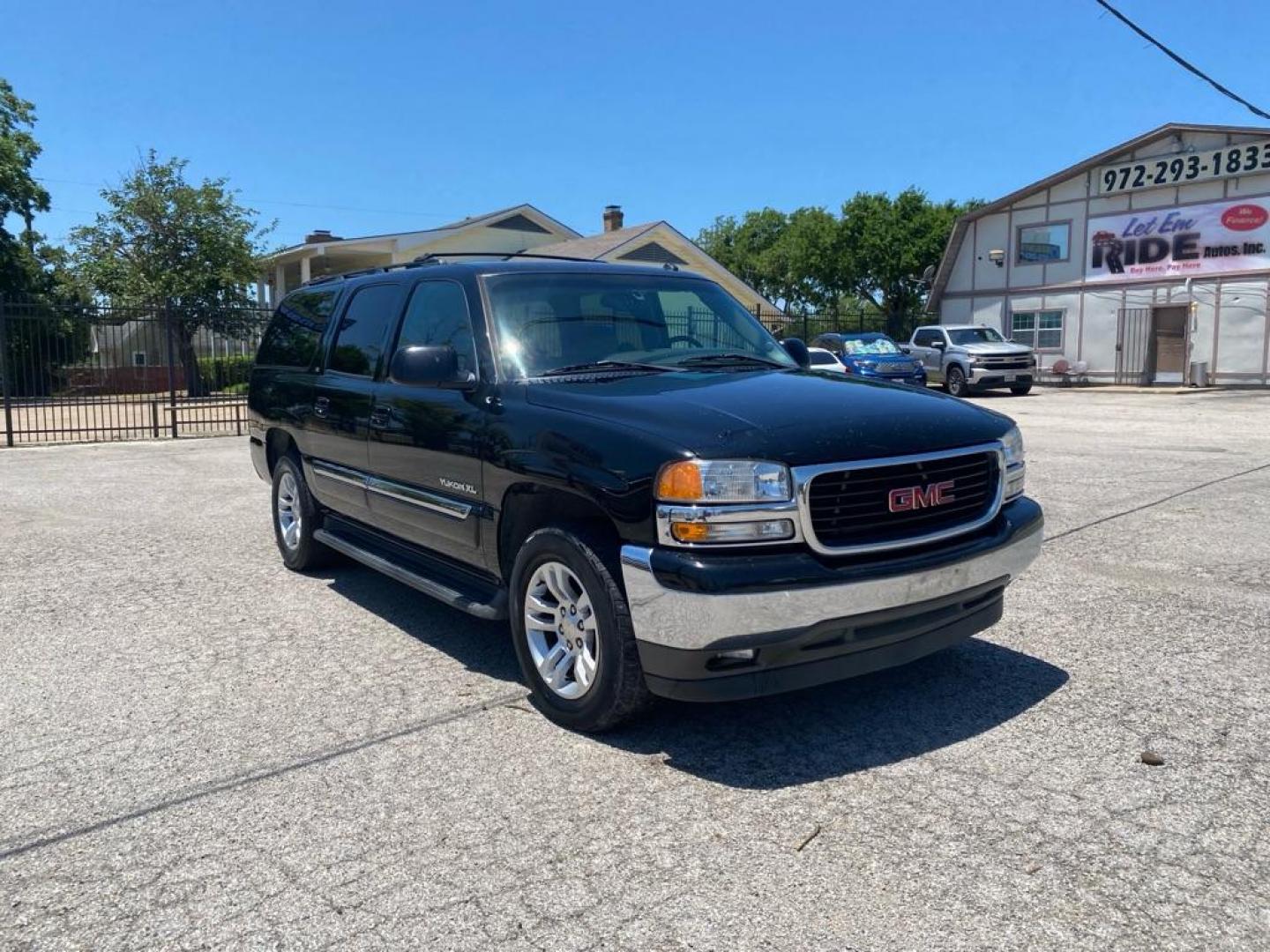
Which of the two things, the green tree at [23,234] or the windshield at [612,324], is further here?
the green tree at [23,234]

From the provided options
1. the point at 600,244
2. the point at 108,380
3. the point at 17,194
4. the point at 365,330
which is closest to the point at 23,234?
the point at 17,194

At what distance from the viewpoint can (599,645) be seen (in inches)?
143

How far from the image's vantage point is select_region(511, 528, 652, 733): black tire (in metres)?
3.56

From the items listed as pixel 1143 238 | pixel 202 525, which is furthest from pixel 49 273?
pixel 1143 238

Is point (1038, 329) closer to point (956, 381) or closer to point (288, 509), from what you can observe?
point (956, 381)

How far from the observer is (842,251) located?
52.2 metres

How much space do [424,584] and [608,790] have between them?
167 cm

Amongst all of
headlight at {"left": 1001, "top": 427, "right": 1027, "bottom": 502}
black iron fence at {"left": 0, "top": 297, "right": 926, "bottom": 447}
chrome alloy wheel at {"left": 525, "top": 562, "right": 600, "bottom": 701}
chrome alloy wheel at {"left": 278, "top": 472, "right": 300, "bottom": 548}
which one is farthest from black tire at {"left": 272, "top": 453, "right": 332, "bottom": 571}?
black iron fence at {"left": 0, "top": 297, "right": 926, "bottom": 447}

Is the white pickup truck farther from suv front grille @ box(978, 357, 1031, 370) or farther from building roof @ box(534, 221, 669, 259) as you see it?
building roof @ box(534, 221, 669, 259)

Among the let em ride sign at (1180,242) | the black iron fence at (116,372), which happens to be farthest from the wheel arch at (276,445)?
the let em ride sign at (1180,242)

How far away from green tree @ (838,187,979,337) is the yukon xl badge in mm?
47544

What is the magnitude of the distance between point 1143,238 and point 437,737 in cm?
3083

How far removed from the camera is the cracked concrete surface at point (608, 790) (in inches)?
105

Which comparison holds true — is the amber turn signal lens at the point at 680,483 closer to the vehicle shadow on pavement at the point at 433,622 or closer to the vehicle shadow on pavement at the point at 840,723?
the vehicle shadow on pavement at the point at 840,723
